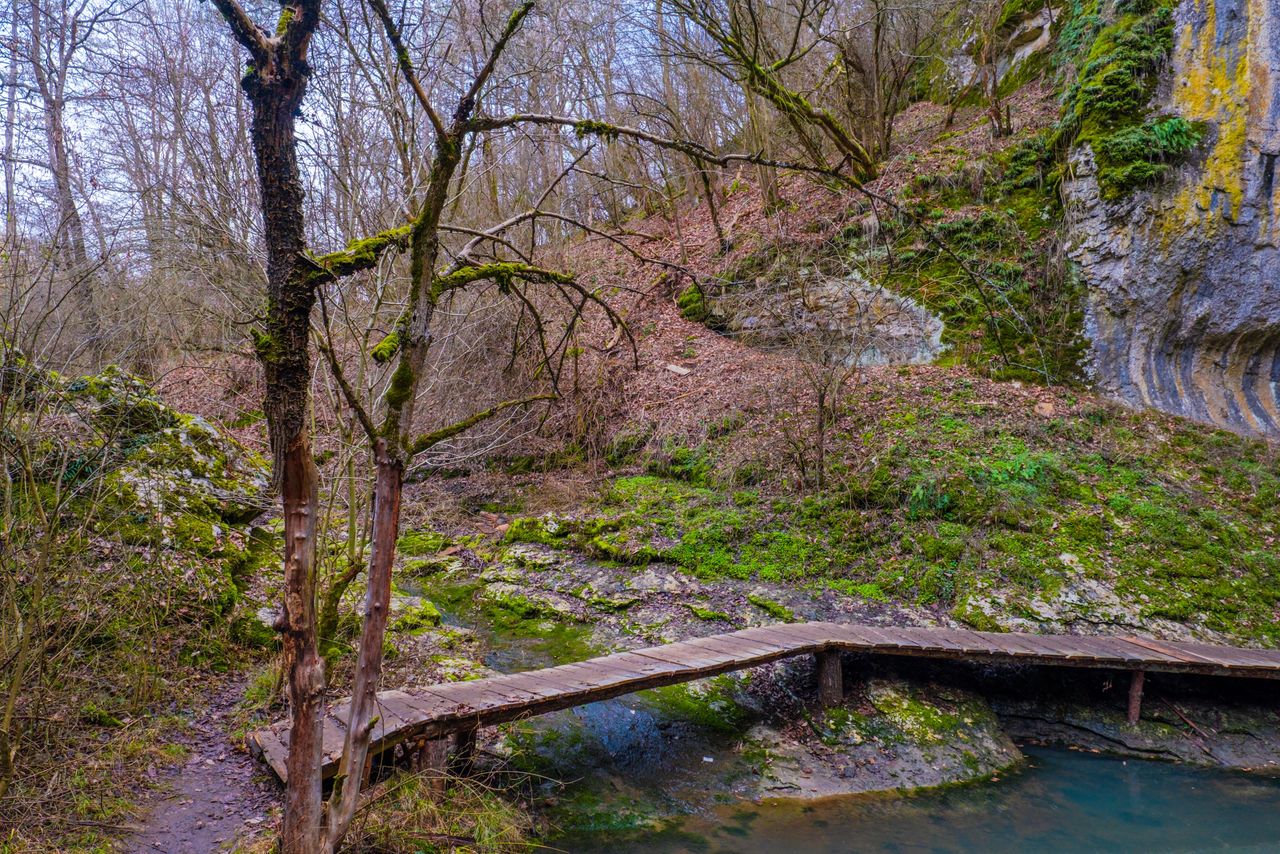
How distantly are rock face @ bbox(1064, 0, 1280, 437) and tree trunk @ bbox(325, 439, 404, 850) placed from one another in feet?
28.9

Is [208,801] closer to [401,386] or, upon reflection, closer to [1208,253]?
[401,386]

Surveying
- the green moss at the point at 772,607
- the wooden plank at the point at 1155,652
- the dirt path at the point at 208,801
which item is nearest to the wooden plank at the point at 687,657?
the green moss at the point at 772,607

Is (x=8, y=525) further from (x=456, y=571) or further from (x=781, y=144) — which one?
(x=781, y=144)

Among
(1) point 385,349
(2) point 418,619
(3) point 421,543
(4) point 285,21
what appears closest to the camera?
(4) point 285,21

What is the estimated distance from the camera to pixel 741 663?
497cm

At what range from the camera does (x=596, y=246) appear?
14094 millimetres

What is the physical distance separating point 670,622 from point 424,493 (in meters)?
4.89

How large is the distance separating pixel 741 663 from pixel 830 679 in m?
0.91

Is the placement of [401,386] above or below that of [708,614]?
above

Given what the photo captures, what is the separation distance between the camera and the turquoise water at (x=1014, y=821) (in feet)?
13.1

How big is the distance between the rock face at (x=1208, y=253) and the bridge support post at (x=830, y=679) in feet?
18.4

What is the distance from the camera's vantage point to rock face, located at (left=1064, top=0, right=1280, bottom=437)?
25.5ft

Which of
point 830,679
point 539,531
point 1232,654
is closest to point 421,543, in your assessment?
point 539,531

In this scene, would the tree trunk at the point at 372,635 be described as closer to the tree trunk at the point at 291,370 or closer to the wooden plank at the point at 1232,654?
the tree trunk at the point at 291,370
